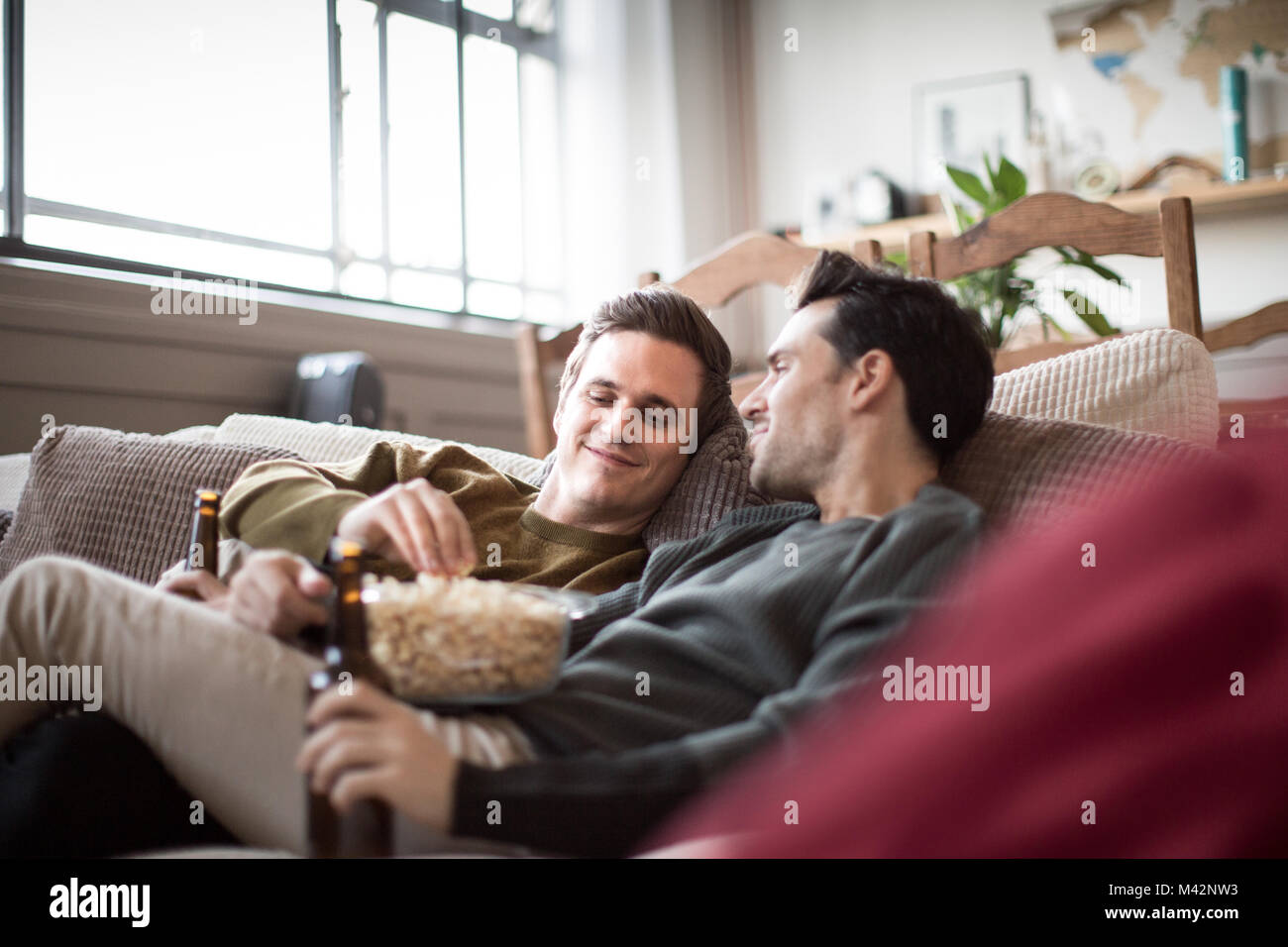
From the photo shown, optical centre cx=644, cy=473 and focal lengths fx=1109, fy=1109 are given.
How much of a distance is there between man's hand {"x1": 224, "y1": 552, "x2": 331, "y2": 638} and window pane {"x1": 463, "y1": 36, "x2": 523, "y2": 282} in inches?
109

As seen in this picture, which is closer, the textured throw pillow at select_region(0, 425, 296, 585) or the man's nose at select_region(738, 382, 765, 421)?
the man's nose at select_region(738, 382, 765, 421)

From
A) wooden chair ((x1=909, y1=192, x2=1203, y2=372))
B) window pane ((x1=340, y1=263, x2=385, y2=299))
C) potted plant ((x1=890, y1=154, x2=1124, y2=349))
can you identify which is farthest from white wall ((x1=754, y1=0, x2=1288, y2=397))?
wooden chair ((x1=909, y1=192, x2=1203, y2=372))

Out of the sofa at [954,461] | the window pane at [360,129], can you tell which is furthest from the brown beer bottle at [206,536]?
the window pane at [360,129]

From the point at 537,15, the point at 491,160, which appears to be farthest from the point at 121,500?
the point at 537,15

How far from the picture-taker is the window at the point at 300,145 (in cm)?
257

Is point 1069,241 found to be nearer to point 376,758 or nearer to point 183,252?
point 376,758

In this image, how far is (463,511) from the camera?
4.70 feet

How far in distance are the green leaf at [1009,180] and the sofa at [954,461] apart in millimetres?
1243

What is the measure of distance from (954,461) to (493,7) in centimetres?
302

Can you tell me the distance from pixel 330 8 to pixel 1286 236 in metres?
2.94

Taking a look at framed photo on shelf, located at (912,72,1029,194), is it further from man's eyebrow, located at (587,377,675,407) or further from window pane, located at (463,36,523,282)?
man's eyebrow, located at (587,377,675,407)

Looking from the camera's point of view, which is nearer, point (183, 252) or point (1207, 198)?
point (183, 252)

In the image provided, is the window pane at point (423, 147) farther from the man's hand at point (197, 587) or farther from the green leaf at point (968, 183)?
the man's hand at point (197, 587)

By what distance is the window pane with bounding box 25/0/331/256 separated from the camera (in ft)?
8.40
